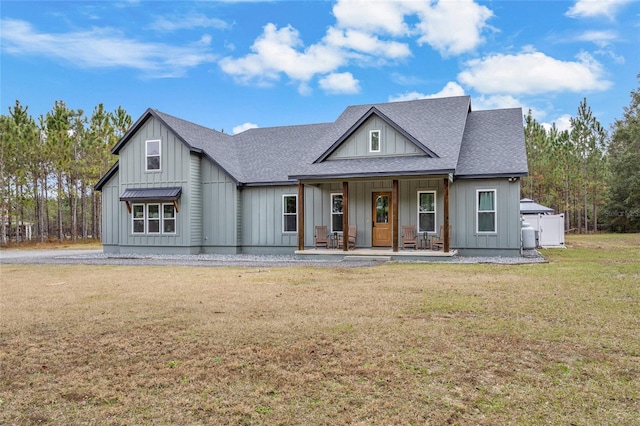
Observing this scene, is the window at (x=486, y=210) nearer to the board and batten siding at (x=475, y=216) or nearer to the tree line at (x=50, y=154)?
the board and batten siding at (x=475, y=216)

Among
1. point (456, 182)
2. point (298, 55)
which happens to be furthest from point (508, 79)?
point (456, 182)

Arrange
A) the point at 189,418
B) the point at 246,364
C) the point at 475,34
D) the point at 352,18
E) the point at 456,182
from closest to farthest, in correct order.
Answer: the point at 189,418 → the point at 246,364 → the point at 456,182 → the point at 352,18 → the point at 475,34

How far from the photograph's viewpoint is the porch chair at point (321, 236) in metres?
17.4

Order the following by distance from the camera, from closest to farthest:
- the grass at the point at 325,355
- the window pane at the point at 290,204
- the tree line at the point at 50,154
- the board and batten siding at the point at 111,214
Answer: the grass at the point at 325,355, the window pane at the point at 290,204, the board and batten siding at the point at 111,214, the tree line at the point at 50,154

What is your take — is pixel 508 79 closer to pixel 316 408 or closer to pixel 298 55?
pixel 298 55

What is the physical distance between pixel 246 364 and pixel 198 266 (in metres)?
10.2

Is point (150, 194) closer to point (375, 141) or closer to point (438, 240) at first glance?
point (375, 141)

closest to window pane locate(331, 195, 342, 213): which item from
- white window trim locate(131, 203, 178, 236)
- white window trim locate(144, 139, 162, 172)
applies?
white window trim locate(131, 203, 178, 236)

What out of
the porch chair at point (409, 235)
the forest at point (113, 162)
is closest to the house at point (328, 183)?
the porch chair at point (409, 235)

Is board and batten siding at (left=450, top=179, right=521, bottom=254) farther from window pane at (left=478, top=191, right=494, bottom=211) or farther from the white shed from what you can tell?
the white shed

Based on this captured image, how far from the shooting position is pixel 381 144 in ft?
56.3

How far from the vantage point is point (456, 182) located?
16.3 meters

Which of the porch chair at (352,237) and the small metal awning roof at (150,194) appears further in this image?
the small metal awning roof at (150,194)

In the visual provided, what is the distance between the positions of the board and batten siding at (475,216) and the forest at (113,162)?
80.6 feet
